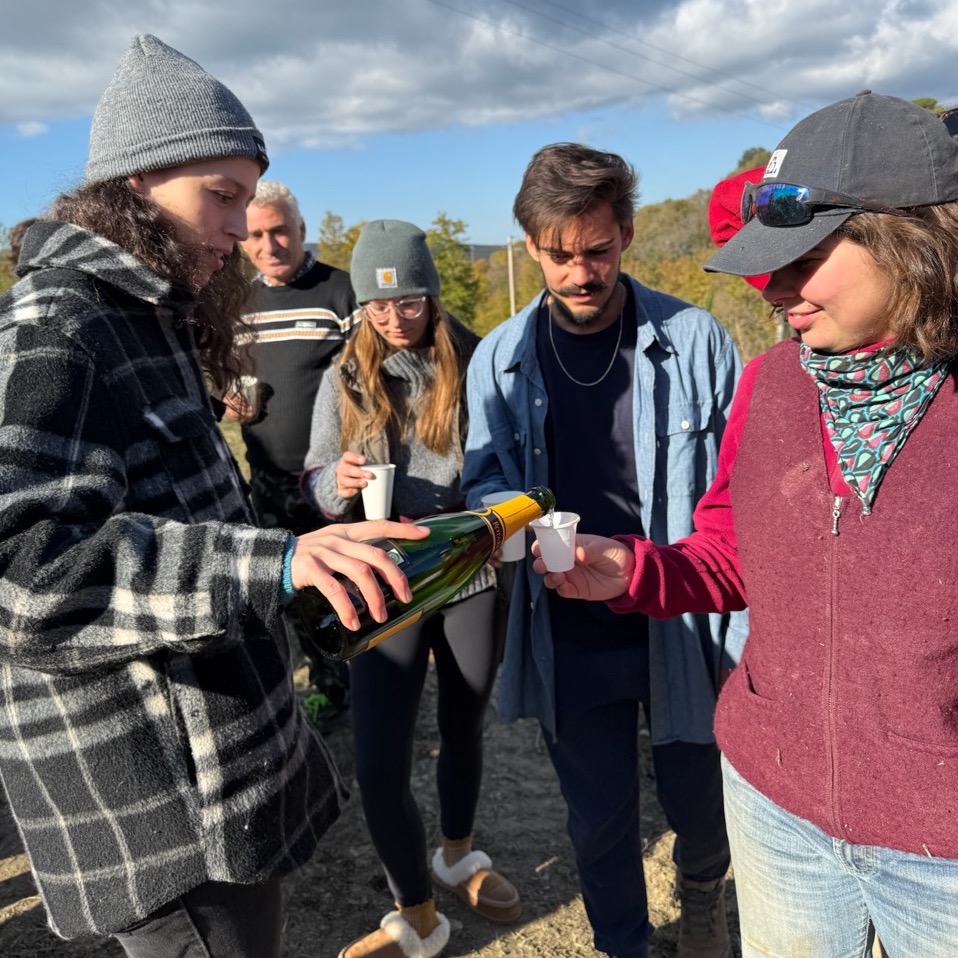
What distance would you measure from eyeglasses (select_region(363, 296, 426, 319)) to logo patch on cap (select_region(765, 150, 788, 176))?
175 cm

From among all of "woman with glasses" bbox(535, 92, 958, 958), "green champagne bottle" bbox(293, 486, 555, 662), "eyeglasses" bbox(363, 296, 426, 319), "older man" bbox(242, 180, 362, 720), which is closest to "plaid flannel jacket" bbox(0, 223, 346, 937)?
"green champagne bottle" bbox(293, 486, 555, 662)

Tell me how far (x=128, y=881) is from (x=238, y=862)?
20cm

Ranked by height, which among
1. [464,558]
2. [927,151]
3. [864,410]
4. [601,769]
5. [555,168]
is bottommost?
[601,769]

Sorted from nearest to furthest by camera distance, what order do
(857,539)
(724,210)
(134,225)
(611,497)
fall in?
(857,539) < (134,225) < (611,497) < (724,210)

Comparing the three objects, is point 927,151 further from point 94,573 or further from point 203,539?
point 94,573

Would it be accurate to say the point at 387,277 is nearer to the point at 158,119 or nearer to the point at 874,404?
the point at 158,119

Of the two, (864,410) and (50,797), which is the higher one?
(864,410)

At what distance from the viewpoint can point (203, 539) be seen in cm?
134

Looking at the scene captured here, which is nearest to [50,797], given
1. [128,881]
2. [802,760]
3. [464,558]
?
[128,881]

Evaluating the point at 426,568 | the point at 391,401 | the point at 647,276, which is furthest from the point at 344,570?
the point at 647,276

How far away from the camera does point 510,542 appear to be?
2223 mm

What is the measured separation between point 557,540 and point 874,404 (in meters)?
0.70

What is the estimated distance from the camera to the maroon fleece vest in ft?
4.59

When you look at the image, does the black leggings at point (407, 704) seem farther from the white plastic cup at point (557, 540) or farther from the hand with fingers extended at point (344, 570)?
the hand with fingers extended at point (344, 570)
